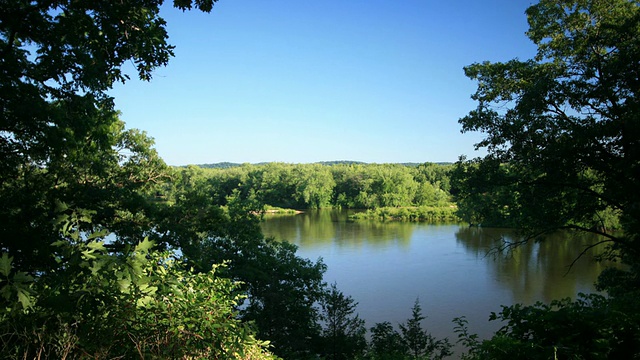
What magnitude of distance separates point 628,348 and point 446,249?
23.5 meters

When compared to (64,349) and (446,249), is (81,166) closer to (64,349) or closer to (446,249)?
(64,349)

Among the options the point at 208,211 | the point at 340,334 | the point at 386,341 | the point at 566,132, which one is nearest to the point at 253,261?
the point at 208,211

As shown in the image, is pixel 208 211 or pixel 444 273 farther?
pixel 444 273

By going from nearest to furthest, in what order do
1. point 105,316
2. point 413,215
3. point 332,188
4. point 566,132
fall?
point 105,316 < point 566,132 < point 413,215 < point 332,188

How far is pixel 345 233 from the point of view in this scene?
31781mm

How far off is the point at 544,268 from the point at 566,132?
1510 cm

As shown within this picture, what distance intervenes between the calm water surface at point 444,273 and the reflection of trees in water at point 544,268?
0.03 meters

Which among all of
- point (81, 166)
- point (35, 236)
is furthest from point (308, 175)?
point (35, 236)

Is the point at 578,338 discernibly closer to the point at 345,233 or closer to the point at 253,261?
the point at 253,261

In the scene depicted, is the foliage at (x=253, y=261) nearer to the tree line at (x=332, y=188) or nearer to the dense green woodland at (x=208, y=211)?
the dense green woodland at (x=208, y=211)

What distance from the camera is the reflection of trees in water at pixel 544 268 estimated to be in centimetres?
1562

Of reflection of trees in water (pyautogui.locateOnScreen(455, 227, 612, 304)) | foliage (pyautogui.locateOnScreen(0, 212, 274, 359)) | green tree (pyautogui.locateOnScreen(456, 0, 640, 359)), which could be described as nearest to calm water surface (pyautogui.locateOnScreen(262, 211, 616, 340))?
reflection of trees in water (pyautogui.locateOnScreen(455, 227, 612, 304))

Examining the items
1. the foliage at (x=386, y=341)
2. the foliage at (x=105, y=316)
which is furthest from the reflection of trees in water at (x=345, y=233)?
the foliage at (x=105, y=316)

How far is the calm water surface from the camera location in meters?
14.3
